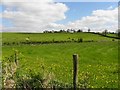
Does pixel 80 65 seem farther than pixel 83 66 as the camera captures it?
Yes

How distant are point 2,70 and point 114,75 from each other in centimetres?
1059

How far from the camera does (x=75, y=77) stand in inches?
526

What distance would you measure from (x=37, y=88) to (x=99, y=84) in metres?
6.17

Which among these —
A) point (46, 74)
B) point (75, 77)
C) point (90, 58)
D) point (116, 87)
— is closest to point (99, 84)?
point (116, 87)

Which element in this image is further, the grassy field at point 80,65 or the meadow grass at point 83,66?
the meadow grass at point 83,66

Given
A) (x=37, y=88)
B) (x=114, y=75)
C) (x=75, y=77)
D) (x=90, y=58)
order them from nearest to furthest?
1. (x=37, y=88)
2. (x=75, y=77)
3. (x=114, y=75)
4. (x=90, y=58)

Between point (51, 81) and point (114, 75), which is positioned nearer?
point (51, 81)

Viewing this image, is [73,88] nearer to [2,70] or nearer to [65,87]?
[65,87]

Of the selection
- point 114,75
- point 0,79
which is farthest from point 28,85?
point 114,75

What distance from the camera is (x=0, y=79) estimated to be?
13.0m

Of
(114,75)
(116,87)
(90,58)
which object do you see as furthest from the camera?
(90,58)

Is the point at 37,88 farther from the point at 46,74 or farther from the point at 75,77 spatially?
the point at 75,77

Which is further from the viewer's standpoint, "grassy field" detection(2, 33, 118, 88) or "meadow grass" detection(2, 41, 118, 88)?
"meadow grass" detection(2, 41, 118, 88)

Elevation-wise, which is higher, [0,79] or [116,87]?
[0,79]
